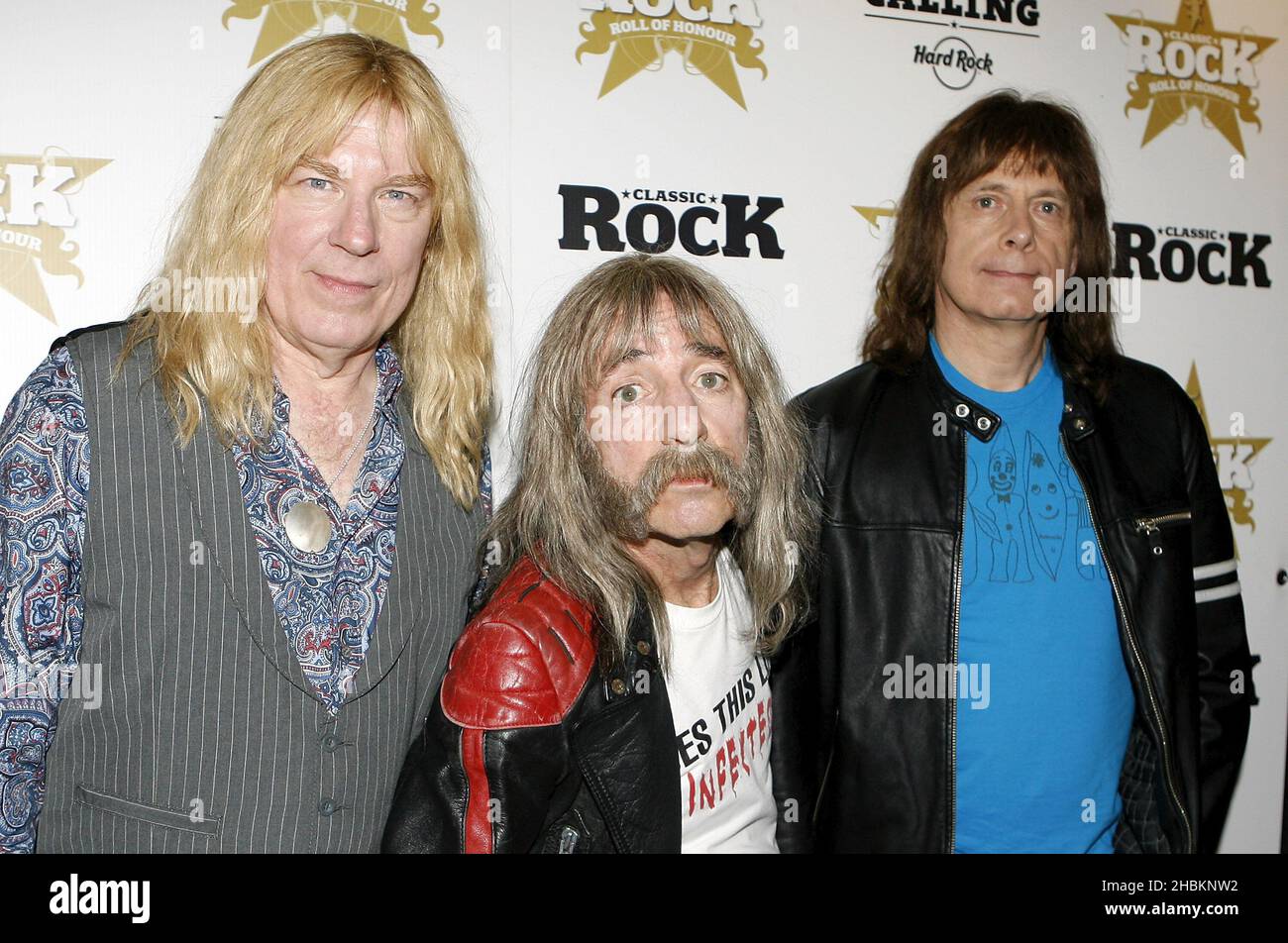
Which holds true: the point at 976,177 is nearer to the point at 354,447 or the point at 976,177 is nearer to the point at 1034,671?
the point at 1034,671

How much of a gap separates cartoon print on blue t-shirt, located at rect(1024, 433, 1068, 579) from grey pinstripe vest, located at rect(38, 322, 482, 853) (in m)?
1.52

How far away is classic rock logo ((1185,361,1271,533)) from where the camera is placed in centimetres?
339

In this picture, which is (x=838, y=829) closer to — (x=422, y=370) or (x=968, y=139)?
(x=422, y=370)

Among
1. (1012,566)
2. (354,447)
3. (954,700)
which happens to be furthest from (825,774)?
(354,447)

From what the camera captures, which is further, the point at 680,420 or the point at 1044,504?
the point at 1044,504

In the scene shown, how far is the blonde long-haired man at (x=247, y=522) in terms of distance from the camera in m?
1.72

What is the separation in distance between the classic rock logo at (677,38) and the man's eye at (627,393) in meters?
1.27

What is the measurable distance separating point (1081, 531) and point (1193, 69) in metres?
2.00

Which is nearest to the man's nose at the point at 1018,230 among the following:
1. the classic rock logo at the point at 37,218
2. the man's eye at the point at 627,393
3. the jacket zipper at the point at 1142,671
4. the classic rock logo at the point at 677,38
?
the jacket zipper at the point at 1142,671

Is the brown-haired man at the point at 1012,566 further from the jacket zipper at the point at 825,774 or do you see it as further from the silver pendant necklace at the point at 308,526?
the silver pendant necklace at the point at 308,526

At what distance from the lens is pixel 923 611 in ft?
7.30

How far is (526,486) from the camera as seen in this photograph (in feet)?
6.59

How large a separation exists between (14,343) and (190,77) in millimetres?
803

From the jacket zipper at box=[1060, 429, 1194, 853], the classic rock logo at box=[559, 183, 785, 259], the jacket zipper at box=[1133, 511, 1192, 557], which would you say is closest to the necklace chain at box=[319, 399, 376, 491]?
the classic rock logo at box=[559, 183, 785, 259]
